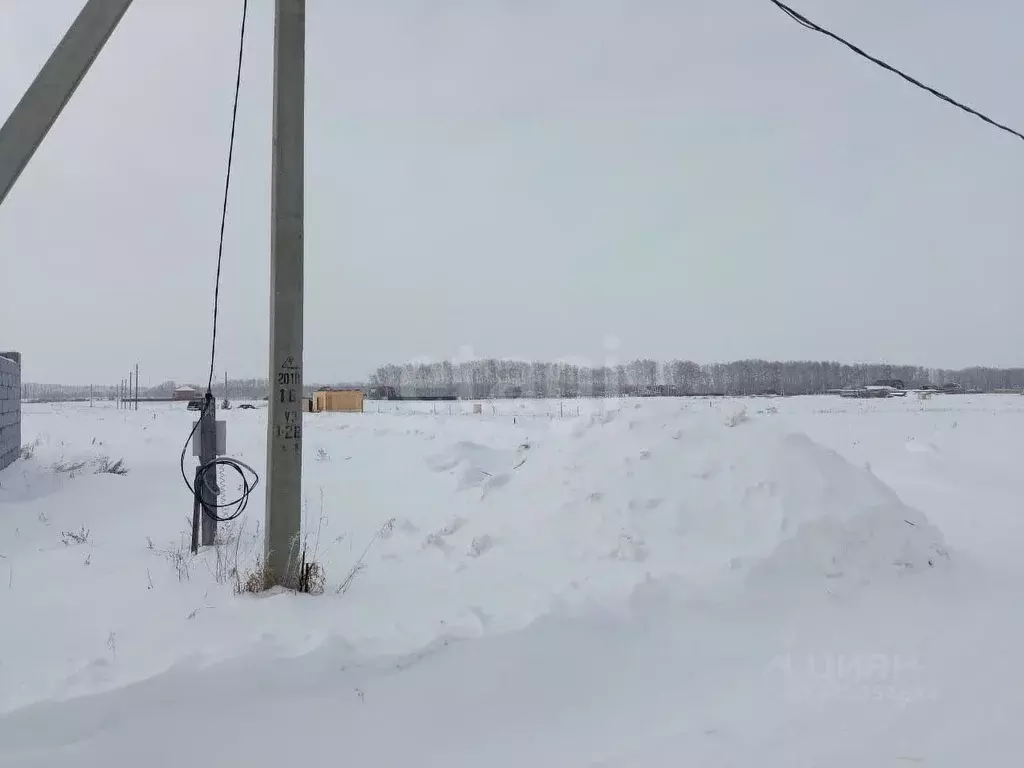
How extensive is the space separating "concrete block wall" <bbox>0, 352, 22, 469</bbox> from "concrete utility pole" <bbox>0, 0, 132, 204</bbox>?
804 cm

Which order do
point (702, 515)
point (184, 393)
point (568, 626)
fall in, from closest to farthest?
point (568, 626), point (702, 515), point (184, 393)

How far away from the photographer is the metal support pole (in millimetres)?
6047

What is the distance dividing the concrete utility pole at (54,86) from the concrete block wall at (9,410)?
8.04 metres

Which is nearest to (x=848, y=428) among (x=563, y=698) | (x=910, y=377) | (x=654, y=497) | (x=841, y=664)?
(x=654, y=497)

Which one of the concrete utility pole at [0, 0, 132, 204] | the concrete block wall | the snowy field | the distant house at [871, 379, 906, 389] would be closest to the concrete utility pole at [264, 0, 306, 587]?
the snowy field

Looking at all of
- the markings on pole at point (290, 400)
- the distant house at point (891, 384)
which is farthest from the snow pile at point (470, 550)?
the distant house at point (891, 384)

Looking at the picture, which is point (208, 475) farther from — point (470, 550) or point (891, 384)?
point (891, 384)

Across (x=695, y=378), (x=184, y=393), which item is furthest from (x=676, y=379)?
(x=184, y=393)

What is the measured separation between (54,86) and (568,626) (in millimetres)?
4791

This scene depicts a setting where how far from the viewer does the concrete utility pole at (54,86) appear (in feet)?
12.8

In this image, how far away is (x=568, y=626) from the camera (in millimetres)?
4129

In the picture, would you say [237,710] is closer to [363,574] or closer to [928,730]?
[363,574]

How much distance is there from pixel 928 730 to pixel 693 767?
4.27 ft

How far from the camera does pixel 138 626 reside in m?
3.79
